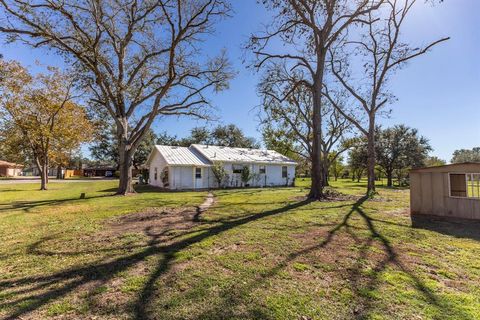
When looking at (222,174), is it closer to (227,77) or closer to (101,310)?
(227,77)

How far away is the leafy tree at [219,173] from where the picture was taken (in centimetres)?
2216

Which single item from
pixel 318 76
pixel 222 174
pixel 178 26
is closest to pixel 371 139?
pixel 318 76

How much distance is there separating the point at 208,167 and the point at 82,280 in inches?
743

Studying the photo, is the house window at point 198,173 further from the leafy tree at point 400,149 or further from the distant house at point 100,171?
the distant house at point 100,171

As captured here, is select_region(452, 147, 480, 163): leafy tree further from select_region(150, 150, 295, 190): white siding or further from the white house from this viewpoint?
the white house

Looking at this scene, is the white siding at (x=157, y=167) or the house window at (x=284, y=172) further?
the house window at (x=284, y=172)

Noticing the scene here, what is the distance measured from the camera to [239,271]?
159 inches

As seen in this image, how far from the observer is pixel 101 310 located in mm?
2920

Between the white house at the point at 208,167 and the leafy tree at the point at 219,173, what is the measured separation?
27 cm

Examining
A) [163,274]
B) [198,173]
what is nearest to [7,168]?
[198,173]

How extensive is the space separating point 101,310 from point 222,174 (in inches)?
764

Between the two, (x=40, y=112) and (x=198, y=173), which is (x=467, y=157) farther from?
(x=40, y=112)

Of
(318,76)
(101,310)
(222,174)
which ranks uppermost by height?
(318,76)

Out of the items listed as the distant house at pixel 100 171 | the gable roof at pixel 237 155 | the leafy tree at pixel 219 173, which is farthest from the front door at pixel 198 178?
the distant house at pixel 100 171
